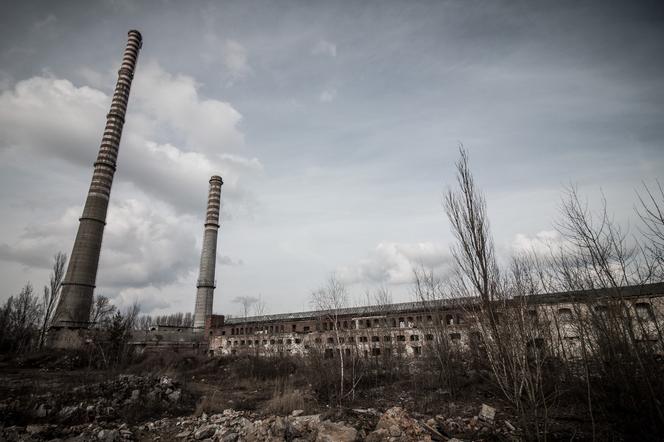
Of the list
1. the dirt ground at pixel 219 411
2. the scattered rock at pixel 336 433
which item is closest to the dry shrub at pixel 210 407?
the dirt ground at pixel 219 411

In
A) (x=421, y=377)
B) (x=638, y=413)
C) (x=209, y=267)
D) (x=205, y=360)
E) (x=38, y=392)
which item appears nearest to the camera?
(x=638, y=413)

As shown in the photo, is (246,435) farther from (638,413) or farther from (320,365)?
(638,413)

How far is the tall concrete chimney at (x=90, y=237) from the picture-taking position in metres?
25.5

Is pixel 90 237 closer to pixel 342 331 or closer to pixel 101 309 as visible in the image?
pixel 101 309

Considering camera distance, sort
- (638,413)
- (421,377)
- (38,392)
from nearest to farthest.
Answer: (638,413) → (38,392) → (421,377)

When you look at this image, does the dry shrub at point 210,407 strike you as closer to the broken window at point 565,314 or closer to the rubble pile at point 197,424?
the rubble pile at point 197,424

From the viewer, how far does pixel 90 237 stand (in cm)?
2669

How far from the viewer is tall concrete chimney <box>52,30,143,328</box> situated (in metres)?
25.5

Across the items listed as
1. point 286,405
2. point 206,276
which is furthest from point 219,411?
point 206,276

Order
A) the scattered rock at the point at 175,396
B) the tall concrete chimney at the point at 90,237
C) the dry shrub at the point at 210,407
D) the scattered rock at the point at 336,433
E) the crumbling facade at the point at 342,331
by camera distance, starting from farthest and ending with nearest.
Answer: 1. the tall concrete chimney at the point at 90,237
2. the crumbling facade at the point at 342,331
3. the scattered rock at the point at 175,396
4. the dry shrub at the point at 210,407
5. the scattered rock at the point at 336,433

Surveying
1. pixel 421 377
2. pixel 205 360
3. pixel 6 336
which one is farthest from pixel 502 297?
pixel 6 336

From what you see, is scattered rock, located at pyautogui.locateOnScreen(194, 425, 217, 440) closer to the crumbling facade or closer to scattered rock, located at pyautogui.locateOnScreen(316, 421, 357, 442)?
scattered rock, located at pyautogui.locateOnScreen(316, 421, 357, 442)

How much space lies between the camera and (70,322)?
25359 mm

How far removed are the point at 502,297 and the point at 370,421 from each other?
14.0ft
